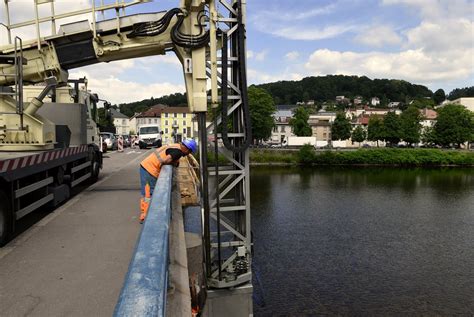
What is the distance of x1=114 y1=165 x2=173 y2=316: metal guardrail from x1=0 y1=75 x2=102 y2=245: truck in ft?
12.3

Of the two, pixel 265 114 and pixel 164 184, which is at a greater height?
pixel 265 114

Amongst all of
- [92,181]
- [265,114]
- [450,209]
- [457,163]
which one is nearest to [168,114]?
[265,114]

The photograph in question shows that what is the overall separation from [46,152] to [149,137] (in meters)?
31.3

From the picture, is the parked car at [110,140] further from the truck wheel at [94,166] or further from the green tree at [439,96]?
the green tree at [439,96]

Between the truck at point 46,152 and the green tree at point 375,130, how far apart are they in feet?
247

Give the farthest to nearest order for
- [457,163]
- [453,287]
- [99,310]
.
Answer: [457,163] < [453,287] < [99,310]

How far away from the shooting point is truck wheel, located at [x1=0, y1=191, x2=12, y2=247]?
5311mm

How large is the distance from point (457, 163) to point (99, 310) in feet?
219

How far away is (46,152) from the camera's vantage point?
726cm

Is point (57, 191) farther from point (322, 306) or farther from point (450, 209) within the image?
point (450, 209)

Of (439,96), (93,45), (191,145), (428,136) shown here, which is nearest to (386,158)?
(428,136)

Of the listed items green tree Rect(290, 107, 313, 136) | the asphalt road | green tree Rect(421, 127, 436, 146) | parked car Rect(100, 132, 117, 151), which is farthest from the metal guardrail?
green tree Rect(421, 127, 436, 146)

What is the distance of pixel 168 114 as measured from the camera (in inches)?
4358

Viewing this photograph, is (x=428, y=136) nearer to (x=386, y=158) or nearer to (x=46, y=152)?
(x=386, y=158)
